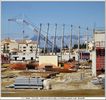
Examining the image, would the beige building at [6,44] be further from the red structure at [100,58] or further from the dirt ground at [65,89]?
the red structure at [100,58]

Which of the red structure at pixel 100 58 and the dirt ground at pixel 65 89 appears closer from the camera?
the dirt ground at pixel 65 89

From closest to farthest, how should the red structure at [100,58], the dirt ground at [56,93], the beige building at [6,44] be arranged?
the dirt ground at [56,93]
the red structure at [100,58]
the beige building at [6,44]

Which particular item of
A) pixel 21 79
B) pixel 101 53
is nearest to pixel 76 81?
pixel 101 53

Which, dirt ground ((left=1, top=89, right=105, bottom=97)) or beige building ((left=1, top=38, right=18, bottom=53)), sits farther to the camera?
beige building ((left=1, top=38, right=18, bottom=53))

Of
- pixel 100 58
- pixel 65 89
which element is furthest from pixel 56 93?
pixel 100 58

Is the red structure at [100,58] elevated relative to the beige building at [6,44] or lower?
lower

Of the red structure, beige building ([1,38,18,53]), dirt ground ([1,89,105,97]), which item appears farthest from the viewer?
beige building ([1,38,18,53])

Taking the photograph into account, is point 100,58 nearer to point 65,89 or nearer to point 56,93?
point 65,89

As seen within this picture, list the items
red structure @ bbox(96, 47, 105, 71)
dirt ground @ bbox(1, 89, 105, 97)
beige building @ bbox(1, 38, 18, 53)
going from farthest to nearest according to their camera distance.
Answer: beige building @ bbox(1, 38, 18, 53) < red structure @ bbox(96, 47, 105, 71) < dirt ground @ bbox(1, 89, 105, 97)

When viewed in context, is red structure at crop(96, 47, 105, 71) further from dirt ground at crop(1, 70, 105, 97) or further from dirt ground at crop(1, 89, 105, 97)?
dirt ground at crop(1, 89, 105, 97)

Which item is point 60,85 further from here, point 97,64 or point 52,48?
point 52,48

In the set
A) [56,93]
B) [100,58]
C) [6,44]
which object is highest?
[6,44]

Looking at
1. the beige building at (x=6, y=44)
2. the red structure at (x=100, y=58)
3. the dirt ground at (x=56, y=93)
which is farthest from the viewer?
the beige building at (x=6, y=44)

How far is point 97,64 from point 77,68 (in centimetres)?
143
